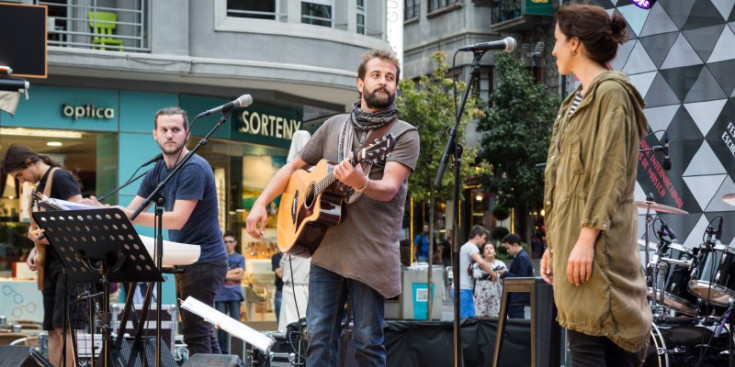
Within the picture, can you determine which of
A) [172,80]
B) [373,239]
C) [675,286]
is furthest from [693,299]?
[172,80]

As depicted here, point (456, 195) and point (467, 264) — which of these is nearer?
point (456, 195)

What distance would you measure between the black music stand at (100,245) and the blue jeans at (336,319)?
2.83 feet

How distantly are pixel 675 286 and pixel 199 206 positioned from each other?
5.54 metres

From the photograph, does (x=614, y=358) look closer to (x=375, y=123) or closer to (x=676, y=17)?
(x=375, y=123)

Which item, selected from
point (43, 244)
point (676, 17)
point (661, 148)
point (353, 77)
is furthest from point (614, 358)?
point (353, 77)

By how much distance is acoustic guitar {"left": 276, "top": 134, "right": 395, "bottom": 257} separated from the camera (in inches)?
221

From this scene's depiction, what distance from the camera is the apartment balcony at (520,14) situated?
1671 inches

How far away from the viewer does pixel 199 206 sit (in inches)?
282

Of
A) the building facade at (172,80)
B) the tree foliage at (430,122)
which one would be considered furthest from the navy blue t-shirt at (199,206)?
the tree foliage at (430,122)

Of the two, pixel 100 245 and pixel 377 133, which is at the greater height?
pixel 377 133

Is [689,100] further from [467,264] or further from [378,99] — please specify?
[378,99]

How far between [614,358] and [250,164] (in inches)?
585

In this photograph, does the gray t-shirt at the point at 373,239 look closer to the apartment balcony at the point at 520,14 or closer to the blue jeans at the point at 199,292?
the blue jeans at the point at 199,292

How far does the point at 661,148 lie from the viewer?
41.0 feet
